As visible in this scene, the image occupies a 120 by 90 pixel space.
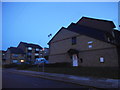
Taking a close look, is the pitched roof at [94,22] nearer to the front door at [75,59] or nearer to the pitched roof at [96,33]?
the pitched roof at [96,33]

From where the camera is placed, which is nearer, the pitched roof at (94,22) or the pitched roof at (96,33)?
the pitched roof at (96,33)

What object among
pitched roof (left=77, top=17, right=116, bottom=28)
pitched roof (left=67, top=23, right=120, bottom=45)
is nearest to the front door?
pitched roof (left=67, top=23, right=120, bottom=45)

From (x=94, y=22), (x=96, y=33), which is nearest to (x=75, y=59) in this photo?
(x=96, y=33)

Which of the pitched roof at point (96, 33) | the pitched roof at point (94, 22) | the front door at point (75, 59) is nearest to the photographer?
the pitched roof at point (96, 33)

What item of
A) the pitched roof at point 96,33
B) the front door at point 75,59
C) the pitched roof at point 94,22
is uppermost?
the pitched roof at point 94,22

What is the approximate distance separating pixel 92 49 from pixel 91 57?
55.6 inches

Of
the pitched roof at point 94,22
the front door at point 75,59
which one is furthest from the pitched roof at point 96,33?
the front door at point 75,59

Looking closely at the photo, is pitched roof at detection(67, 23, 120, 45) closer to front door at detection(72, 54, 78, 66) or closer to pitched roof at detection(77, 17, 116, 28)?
pitched roof at detection(77, 17, 116, 28)

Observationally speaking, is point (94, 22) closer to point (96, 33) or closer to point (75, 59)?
point (96, 33)

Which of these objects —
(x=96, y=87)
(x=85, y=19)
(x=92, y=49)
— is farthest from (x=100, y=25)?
(x=96, y=87)

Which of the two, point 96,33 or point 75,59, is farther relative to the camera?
point 75,59

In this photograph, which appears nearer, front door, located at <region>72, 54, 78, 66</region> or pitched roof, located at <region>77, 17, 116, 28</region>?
front door, located at <region>72, 54, 78, 66</region>

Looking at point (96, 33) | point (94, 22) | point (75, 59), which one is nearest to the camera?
point (96, 33)

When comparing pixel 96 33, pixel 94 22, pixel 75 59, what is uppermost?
pixel 94 22
